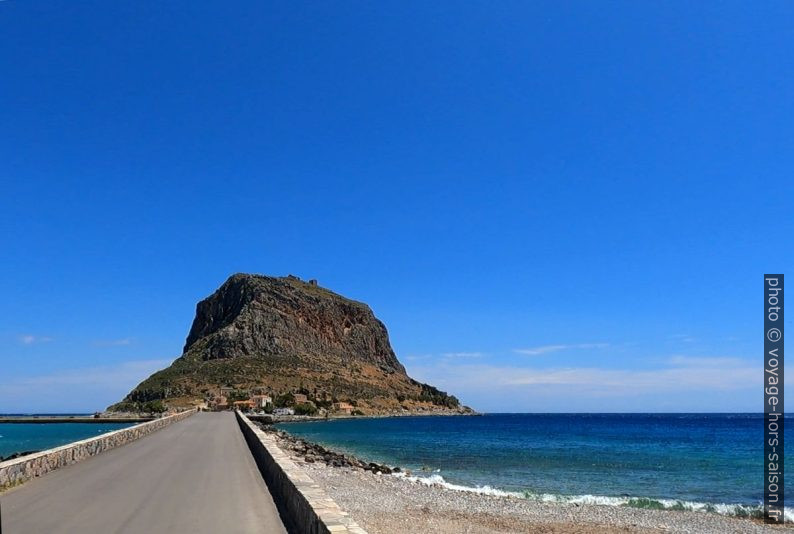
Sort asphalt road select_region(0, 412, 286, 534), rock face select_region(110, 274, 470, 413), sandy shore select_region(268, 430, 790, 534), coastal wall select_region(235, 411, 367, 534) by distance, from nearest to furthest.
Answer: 1. coastal wall select_region(235, 411, 367, 534)
2. asphalt road select_region(0, 412, 286, 534)
3. sandy shore select_region(268, 430, 790, 534)
4. rock face select_region(110, 274, 470, 413)

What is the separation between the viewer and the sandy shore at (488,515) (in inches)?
616

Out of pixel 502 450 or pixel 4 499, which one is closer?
pixel 4 499

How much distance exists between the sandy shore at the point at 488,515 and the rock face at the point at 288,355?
79.3m

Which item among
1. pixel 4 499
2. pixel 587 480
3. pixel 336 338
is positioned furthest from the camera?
pixel 336 338

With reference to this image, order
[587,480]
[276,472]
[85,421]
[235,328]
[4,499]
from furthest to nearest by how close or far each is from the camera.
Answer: [235,328]
[85,421]
[587,480]
[276,472]
[4,499]

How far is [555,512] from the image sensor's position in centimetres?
1883

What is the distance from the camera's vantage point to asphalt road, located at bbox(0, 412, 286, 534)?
949 cm

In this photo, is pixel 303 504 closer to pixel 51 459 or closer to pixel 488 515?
pixel 488 515

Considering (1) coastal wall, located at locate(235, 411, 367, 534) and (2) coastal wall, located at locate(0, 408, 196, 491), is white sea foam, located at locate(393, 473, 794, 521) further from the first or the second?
(2) coastal wall, located at locate(0, 408, 196, 491)

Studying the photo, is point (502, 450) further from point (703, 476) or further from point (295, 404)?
point (295, 404)

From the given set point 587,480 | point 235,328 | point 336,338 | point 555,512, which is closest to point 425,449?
point 587,480

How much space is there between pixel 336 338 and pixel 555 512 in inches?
5428

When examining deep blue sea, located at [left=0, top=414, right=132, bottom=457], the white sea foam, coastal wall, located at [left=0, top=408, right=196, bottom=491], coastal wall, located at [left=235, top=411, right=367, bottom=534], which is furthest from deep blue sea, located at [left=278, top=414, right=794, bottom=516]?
deep blue sea, located at [left=0, top=414, right=132, bottom=457]

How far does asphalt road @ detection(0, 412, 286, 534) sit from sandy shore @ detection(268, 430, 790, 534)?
10.7ft
